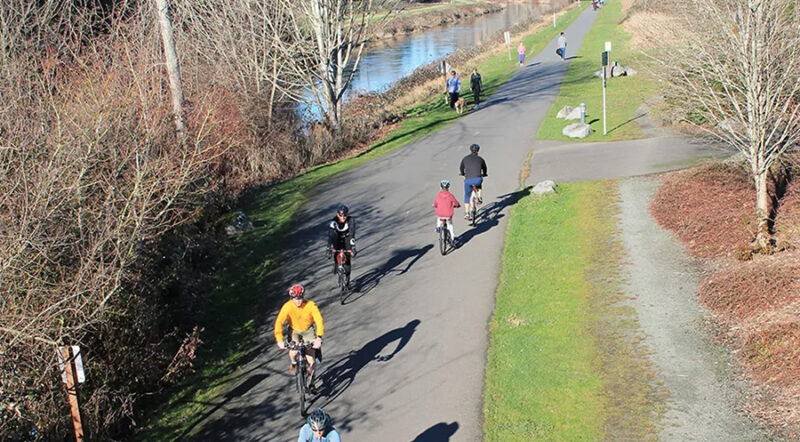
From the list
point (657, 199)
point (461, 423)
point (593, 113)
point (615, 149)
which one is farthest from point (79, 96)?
point (593, 113)

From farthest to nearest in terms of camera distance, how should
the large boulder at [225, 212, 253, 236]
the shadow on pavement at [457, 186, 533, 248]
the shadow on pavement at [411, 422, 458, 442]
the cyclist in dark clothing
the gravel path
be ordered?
the large boulder at [225, 212, 253, 236], the shadow on pavement at [457, 186, 533, 248], the cyclist in dark clothing, the shadow on pavement at [411, 422, 458, 442], the gravel path

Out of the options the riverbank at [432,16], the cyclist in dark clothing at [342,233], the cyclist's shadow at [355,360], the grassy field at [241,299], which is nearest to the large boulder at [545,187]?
the grassy field at [241,299]

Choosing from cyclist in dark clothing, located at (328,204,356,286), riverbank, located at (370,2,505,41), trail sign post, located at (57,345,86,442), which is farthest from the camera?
riverbank, located at (370,2,505,41)

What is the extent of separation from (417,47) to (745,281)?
57538 millimetres

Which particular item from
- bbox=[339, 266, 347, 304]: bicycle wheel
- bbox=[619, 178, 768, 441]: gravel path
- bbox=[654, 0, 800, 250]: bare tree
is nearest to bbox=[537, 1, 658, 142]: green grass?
bbox=[654, 0, 800, 250]: bare tree

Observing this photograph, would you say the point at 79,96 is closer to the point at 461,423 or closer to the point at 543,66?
the point at 461,423

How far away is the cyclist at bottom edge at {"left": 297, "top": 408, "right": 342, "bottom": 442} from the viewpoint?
25.7 feet

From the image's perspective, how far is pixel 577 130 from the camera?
2586cm

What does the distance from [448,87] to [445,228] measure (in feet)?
59.1

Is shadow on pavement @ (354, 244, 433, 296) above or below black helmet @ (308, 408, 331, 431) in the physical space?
below

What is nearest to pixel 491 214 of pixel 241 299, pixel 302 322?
pixel 241 299

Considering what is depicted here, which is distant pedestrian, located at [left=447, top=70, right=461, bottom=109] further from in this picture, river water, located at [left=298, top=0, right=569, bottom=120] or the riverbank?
the riverbank

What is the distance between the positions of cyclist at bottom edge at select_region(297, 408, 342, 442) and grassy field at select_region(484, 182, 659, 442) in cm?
247

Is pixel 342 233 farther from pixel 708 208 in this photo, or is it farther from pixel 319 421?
pixel 708 208
